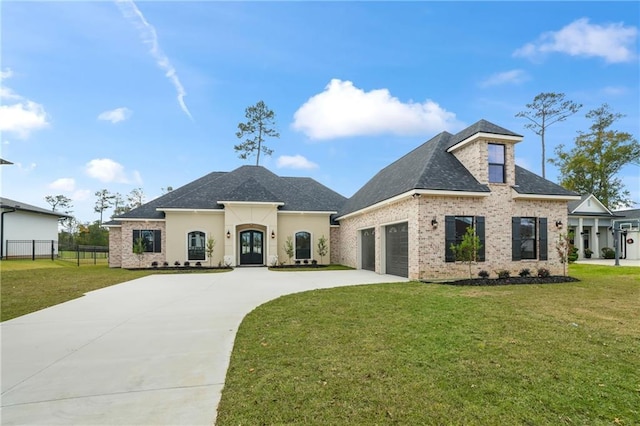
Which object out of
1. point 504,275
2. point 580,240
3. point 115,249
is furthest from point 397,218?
point 580,240

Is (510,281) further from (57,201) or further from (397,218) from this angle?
(57,201)

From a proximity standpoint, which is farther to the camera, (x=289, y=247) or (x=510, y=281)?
(x=289, y=247)

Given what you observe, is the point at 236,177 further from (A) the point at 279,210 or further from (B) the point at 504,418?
(B) the point at 504,418

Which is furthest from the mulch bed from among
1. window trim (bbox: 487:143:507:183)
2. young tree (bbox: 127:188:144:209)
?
young tree (bbox: 127:188:144:209)

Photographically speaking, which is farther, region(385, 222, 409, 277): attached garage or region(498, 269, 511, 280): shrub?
region(385, 222, 409, 277): attached garage

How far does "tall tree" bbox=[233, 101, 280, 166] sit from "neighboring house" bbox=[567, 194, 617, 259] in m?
28.4

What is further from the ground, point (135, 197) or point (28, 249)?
point (135, 197)

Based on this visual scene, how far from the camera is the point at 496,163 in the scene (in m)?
13.5

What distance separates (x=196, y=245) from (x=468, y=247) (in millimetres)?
15180

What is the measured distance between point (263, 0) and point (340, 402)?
13497mm

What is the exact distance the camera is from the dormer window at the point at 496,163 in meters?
13.5

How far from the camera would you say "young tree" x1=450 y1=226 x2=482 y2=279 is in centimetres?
1191

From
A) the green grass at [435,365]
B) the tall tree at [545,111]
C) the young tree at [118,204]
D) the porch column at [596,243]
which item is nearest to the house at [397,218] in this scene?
the green grass at [435,365]

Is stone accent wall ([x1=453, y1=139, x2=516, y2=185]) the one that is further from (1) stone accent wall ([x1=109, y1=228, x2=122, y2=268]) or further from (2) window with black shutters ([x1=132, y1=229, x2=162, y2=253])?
(1) stone accent wall ([x1=109, y1=228, x2=122, y2=268])
